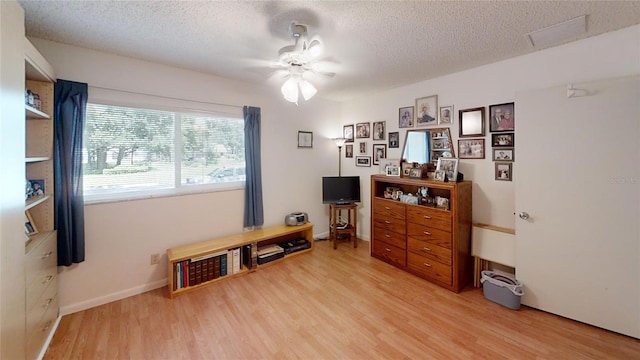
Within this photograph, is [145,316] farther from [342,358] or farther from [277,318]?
[342,358]

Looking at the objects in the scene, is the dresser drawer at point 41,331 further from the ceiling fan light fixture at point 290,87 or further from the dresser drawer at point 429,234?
the dresser drawer at point 429,234

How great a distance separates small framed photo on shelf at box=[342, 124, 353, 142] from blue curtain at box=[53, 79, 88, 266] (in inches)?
136

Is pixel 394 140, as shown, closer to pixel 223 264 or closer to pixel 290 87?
pixel 290 87

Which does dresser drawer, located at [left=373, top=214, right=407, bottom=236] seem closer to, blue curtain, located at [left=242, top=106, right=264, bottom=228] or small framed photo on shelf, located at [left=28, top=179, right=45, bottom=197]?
blue curtain, located at [left=242, top=106, right=264, bottom=228]

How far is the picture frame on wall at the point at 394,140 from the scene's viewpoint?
367cm

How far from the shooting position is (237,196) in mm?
3334

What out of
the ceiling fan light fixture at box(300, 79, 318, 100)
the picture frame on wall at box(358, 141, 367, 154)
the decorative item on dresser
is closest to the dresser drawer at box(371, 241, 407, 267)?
the decorative item on dresser

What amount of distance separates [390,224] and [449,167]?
3.38 feet

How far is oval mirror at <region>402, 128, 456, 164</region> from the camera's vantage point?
3105 millimetres

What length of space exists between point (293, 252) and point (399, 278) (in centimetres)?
150

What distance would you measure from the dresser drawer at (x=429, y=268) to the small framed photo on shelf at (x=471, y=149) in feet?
4.29

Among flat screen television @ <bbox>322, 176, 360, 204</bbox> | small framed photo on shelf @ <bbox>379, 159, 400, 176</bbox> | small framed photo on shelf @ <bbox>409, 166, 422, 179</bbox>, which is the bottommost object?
flat screen television @ <bbox>322, 176, 360, 204</bbox>

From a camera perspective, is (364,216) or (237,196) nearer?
(237,196)

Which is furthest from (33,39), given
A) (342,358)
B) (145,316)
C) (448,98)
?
(448,98)
